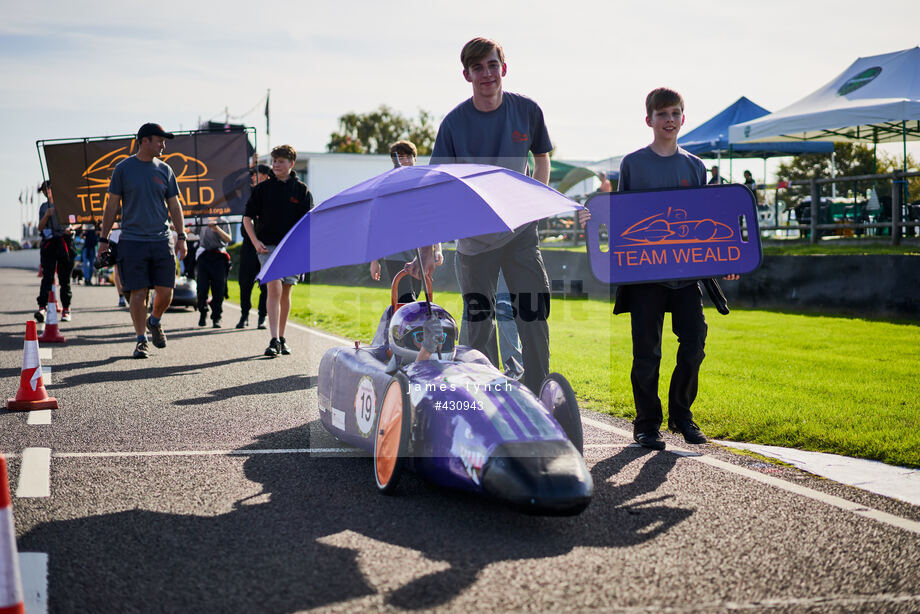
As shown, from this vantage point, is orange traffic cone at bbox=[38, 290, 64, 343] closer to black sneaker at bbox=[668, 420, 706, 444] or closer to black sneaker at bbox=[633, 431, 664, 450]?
black sneaker at bbox=[633, 431, 664, 450]

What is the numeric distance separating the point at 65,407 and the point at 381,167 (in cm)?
4001

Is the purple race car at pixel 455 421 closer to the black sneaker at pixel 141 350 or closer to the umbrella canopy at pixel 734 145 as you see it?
the black sneaker at pixel 141 350

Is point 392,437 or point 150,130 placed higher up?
point 150,130

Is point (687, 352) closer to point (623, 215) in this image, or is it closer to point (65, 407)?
point (623, 215)

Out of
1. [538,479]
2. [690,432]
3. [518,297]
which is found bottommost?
[690,432]

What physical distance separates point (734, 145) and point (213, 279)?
15.7 meters

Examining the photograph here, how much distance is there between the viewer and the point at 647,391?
5.29m

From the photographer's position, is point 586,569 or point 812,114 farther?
point 812,114

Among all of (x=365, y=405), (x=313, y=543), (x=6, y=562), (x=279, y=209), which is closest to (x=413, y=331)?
(x=365, y=405)

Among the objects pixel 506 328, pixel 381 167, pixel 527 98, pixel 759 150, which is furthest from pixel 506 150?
pixel 381 167

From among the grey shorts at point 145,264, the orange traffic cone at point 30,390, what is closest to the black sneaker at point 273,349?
the grey shorts at point 145,264

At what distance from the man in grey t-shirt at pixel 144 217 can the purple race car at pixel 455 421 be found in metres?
4.41

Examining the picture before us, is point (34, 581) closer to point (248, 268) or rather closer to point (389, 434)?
point (389, 434)

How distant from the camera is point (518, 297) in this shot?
18.3 ft
